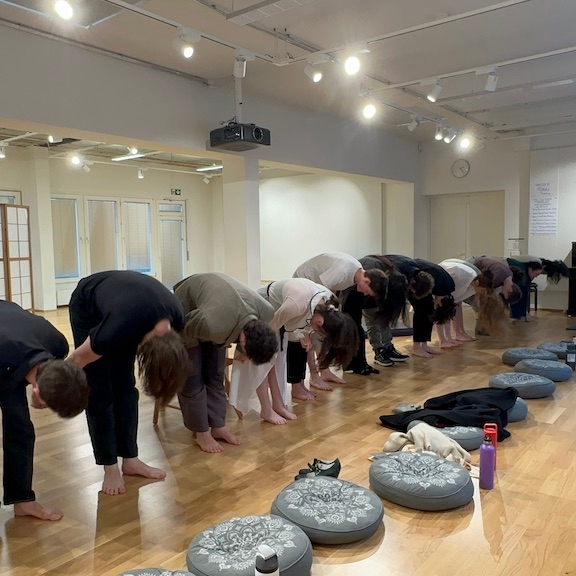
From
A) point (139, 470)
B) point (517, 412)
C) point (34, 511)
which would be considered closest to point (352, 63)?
point (517, 412)

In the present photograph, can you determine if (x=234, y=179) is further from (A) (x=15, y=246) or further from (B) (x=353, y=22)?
(A) (x=15, y=246)

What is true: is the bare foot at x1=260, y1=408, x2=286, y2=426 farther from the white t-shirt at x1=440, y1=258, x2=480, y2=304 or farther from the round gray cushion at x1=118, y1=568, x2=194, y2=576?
the white t-shirt at x1=440, y1=258, x2=480, y2=304

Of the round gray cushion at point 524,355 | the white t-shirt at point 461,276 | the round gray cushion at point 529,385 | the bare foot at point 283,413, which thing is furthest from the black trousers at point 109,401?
the white t-shirt at point 461,276

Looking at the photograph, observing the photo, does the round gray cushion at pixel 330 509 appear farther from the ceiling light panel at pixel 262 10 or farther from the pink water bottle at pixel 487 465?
the ceiling light panel at pixel 262 10

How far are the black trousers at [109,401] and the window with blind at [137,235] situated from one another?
861cm

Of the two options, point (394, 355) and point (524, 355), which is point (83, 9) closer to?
point (394, 355)

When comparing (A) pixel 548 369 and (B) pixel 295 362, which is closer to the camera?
(B) pixel 295 362

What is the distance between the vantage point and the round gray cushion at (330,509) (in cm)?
211

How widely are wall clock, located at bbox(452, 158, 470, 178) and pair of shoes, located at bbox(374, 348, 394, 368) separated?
4.76m

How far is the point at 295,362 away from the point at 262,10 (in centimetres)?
244

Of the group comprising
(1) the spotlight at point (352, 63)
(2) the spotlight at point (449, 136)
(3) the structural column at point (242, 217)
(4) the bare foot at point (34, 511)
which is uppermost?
(1) the spotlight at point (352, 63)

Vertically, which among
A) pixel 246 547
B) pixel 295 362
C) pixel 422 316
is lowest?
pixel 246 547

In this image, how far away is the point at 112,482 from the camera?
2633 millimetres

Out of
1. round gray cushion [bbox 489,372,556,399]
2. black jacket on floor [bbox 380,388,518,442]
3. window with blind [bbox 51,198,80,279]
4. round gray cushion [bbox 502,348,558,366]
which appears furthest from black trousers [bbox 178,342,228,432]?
window with blind [bbox 51,198,80,279]
